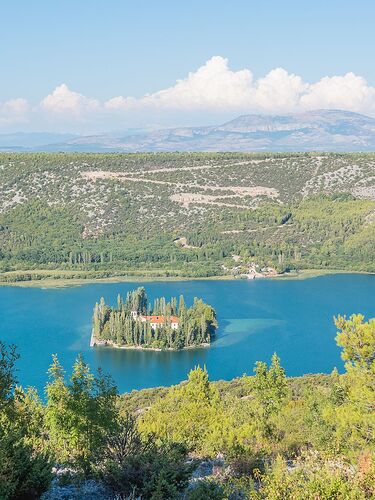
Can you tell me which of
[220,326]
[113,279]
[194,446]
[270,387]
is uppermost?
[194,446]

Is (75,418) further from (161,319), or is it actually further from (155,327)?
(161,319)

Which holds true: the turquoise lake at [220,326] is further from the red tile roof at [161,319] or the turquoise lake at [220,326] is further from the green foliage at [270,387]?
the green foliage at [270,387]

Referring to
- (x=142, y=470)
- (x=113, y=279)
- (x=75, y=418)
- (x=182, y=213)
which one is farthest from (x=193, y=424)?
(x=182, y=213)

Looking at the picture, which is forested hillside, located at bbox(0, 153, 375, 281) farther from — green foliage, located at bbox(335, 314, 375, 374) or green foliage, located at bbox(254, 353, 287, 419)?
green foliage, located at bbox(335, 314, 375, 374)

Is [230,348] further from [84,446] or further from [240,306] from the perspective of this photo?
[84,446]

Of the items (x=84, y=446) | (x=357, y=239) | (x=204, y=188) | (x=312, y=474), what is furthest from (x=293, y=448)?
(x=204, y=188)

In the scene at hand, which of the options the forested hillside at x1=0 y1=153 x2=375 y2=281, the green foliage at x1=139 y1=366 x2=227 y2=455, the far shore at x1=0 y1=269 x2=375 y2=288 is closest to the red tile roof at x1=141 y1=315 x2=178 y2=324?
the far shore at x1=0 y1=269 x2=375 y2=288

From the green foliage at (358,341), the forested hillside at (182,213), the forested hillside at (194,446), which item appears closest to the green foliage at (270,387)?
the forested hillside at (194,446)
